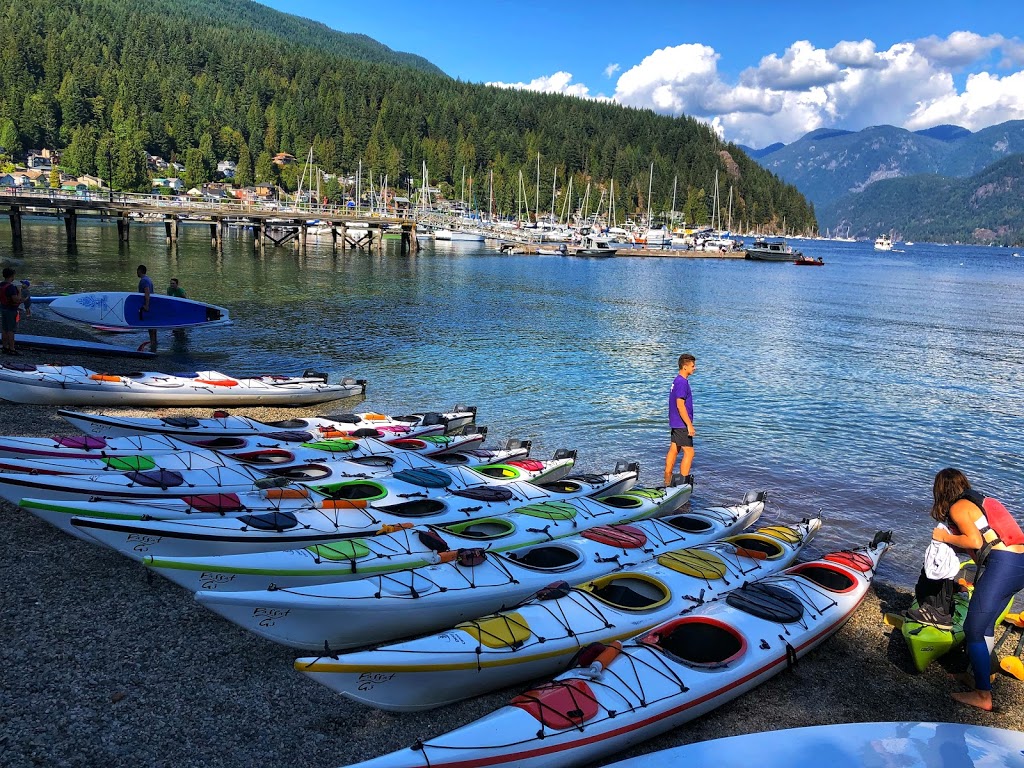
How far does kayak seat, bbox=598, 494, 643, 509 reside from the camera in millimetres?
11078

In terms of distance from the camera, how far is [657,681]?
20.8 feet

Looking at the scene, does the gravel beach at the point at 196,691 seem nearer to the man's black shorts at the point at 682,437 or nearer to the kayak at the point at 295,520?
the kayak at the point at 295,520

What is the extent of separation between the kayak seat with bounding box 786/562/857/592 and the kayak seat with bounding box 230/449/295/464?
8074 mm

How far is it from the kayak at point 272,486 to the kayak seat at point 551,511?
1.87ft

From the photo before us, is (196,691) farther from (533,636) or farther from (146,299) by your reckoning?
(146,299)

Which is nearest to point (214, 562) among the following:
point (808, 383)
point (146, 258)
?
point (808, 383)

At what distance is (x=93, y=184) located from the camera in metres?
137

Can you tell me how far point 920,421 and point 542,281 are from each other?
146 feet

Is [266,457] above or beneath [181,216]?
beneath

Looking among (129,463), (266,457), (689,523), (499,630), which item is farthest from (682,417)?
(129,463)

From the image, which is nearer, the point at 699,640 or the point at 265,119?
the point at 699,640

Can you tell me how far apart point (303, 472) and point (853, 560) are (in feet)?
27.1

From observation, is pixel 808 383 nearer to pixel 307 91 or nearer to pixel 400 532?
pixel 400 532

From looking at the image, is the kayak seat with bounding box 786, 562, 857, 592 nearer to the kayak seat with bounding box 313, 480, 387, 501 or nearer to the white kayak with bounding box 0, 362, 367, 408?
the kayak seat with bounding box 313, 480, 387, 501
